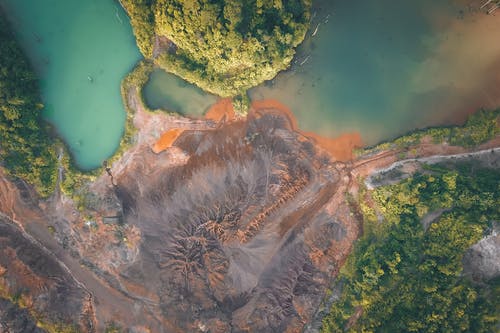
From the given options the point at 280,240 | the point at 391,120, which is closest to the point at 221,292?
the point at 280,240

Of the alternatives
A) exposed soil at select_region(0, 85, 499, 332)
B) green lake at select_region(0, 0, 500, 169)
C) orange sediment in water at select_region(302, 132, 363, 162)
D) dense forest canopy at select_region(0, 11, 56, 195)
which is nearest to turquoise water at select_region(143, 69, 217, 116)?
green lake at select_region(0, 0, 500, 169)

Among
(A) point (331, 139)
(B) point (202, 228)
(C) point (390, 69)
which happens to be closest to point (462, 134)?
(C) point (390, 69)

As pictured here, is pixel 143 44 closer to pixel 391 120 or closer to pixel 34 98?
pixel 34 98

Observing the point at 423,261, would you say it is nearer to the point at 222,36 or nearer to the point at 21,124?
the point at 222,36

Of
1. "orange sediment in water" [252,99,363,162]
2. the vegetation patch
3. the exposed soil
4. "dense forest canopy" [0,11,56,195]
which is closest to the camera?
"dense forest canopy" [0,11,56,195]

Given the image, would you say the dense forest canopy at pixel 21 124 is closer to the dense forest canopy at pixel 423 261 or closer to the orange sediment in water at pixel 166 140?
the orange sediment in water at pixel 166 140

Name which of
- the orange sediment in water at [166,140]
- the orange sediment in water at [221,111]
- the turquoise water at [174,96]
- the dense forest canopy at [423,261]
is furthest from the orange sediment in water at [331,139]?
the orange sediment in water at [166,140]

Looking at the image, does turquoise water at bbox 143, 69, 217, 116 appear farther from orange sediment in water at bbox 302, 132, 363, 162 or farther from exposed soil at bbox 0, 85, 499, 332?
orange sediment in water at bbox 302, 132, 363, 162
